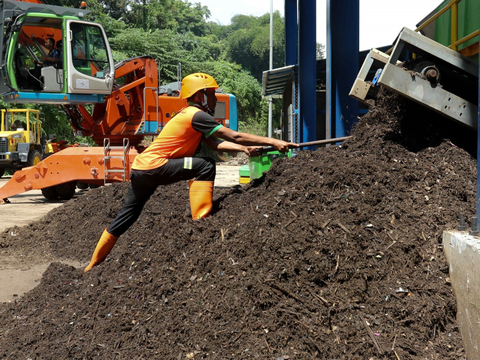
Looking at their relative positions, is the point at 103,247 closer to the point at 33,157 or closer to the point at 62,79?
the point at 62,79

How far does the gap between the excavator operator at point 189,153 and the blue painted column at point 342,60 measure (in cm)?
302

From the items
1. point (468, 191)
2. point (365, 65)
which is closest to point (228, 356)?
point (468, 191)

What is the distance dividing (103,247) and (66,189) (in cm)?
647

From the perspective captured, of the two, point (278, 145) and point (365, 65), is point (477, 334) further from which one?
point (365, 65)

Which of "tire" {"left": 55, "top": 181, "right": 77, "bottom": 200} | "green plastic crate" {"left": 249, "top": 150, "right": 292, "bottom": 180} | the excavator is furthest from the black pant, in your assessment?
"tire" {"left": 55, "top": 181, "right": 77, "bottom": 200}

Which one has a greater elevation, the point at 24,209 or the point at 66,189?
the point at 66,189

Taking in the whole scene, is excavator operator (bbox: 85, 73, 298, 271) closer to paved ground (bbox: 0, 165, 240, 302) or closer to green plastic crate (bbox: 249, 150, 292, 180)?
paved ground (bbox: 0, 165, 240, 302)

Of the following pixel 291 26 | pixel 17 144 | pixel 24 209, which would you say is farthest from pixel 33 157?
pixel 291 26

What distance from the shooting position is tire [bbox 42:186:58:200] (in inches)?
444

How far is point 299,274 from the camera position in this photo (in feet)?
11.5

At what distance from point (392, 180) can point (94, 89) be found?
7.93 meters

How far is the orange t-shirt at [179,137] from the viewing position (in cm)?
467

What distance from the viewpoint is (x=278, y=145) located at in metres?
4.74

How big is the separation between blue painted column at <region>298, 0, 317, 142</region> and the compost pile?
538 cm
